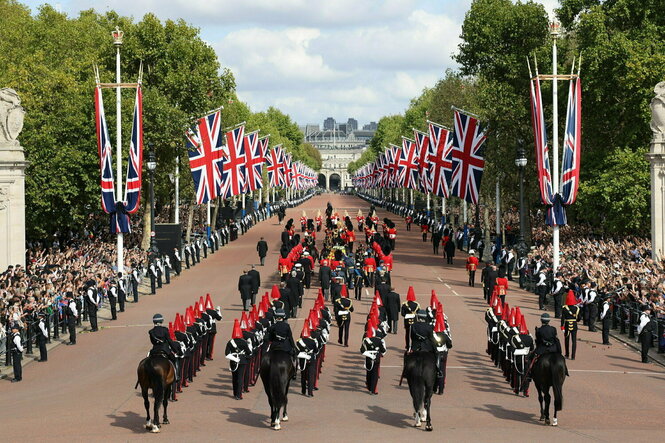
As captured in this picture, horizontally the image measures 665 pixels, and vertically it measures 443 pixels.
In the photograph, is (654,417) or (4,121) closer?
(654,417)

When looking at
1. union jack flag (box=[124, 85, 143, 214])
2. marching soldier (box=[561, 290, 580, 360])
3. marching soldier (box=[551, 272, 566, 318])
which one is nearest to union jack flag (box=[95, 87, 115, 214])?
union jack flag (box=[124, 85, 143, 214])

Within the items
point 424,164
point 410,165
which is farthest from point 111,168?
point 410,165

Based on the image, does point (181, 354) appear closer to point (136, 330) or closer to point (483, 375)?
point (483, 375)

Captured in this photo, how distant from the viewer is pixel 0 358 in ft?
82.5

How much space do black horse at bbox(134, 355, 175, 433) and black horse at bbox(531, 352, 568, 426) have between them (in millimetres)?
6180

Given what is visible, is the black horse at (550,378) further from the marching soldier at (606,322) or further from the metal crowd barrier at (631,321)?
the marching soldier at (606,322)

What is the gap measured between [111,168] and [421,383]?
23.5 m

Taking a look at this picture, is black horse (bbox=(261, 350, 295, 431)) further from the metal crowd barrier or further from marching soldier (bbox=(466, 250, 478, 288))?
marching soldier (bbox=(466, 250, 478, 288))

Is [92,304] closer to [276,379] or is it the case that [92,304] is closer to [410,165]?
[276,379]

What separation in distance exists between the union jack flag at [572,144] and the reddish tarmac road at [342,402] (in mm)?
8615

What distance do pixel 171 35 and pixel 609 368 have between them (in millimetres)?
38243

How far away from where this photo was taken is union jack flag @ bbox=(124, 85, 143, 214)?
124 ft

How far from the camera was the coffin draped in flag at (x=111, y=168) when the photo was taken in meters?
36.8

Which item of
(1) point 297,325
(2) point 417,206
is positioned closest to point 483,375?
(1) point 297,325
